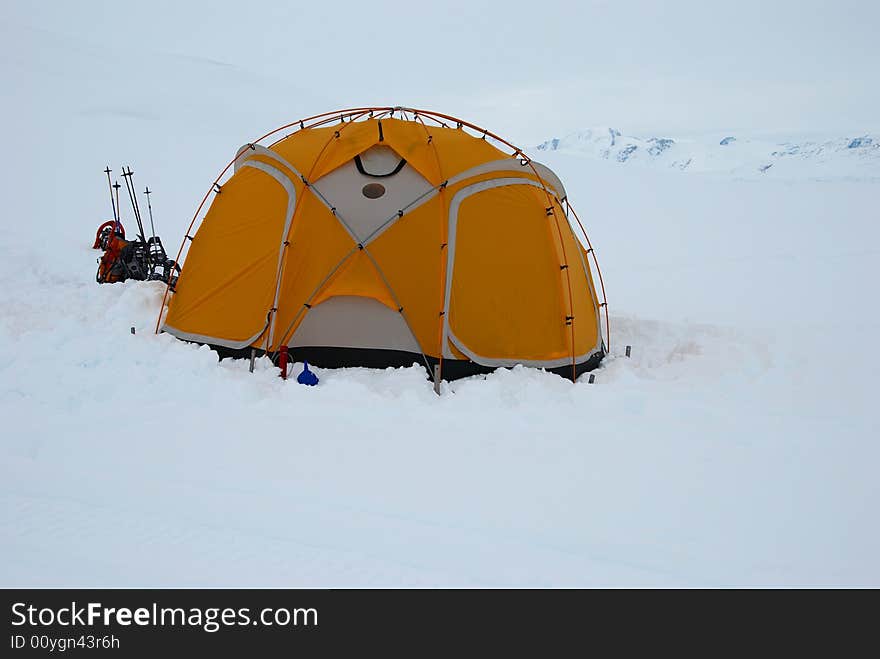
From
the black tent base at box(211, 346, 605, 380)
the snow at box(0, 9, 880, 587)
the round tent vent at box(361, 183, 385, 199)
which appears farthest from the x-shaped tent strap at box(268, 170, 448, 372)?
the snow at box(0, 9, 880, 587)

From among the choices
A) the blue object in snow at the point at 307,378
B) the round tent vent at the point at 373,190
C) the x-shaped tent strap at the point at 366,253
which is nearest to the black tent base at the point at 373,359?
the x-shaped tent strap at the point at 366,253

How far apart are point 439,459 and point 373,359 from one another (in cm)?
208

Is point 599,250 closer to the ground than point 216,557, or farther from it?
farther from it

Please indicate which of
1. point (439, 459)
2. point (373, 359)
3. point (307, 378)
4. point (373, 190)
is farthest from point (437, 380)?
point (373, 190)

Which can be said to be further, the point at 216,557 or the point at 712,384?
the point at 712,384

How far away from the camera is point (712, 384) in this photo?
6844 mm

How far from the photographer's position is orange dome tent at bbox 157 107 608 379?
668 centimetres

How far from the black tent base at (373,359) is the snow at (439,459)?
185 millimetres

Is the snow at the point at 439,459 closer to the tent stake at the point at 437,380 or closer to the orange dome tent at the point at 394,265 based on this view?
the tent stake at the point at 437,380

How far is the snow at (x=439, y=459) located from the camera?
3.79 m
